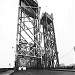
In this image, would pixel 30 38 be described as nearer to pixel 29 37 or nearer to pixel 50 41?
pixel 29 37

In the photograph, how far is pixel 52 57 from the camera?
66125 mm

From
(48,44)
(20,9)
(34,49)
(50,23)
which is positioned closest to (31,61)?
(34,49)

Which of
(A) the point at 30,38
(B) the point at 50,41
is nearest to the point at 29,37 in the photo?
(A) the point at 30,38

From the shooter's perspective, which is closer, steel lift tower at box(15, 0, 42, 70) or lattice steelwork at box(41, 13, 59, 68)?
steel lift tower at box(15, 0, 42, 70)

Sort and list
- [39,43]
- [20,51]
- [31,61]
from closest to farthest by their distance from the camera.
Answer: [20,51]
[39,43]
[31,61]

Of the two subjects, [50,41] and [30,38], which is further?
[50,41]

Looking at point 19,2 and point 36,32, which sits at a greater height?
point 19,2

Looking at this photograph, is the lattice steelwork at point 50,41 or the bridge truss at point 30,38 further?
the lattice steelwork at point 50,41

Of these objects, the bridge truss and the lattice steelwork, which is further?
the lattice steelwork

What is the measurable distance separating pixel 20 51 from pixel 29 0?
14123 millimetres

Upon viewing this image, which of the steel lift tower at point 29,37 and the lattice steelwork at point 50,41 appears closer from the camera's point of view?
the steel lift tower at point 29,37

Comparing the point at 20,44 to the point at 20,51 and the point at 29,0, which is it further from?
the point at 29,0

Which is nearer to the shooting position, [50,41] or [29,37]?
[29,37]

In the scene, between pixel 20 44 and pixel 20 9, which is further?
pixel 20 9
